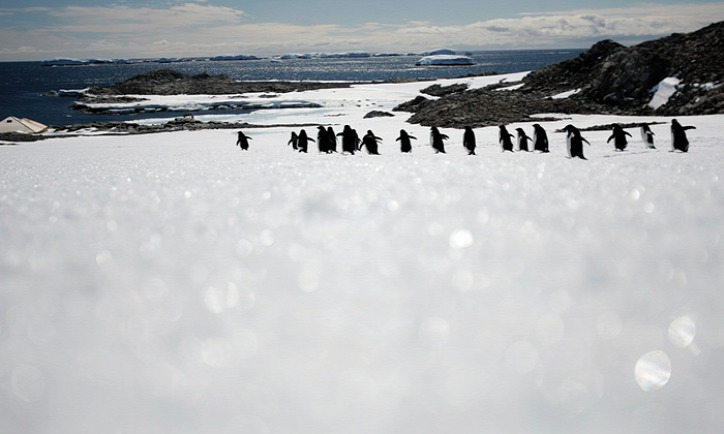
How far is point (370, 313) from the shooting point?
3.72 metres

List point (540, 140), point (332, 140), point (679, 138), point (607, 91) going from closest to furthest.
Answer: point (679, 138) → point (540, 140) → point (332, 140) → point (607, 91)

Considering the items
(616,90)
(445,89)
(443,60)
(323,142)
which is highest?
(443,60)

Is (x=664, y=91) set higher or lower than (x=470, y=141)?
higher

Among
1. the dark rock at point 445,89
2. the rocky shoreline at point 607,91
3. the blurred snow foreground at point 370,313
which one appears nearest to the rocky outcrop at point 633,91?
the rocky shoreline at point 607,91

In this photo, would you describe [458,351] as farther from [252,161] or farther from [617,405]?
[252,161]

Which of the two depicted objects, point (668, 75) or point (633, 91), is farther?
point (633, 91)

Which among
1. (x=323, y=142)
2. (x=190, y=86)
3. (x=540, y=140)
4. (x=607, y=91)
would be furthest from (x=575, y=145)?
(x=190, y=86)

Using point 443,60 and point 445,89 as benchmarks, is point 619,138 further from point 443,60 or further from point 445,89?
point 443,60

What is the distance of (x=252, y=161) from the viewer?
1407 centimetres

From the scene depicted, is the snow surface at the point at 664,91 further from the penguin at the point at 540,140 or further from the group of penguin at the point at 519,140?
the penguin at the point at 540,140

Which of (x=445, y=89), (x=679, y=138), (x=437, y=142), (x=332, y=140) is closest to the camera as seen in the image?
(x=679, y=138)

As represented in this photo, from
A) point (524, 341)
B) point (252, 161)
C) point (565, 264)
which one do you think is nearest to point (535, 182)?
point (565, 264)

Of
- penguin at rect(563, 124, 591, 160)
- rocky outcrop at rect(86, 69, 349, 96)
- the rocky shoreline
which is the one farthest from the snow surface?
rocky outcrop at rect(86, 69, 349, 96)

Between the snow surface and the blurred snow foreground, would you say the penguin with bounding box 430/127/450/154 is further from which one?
the snow surface
